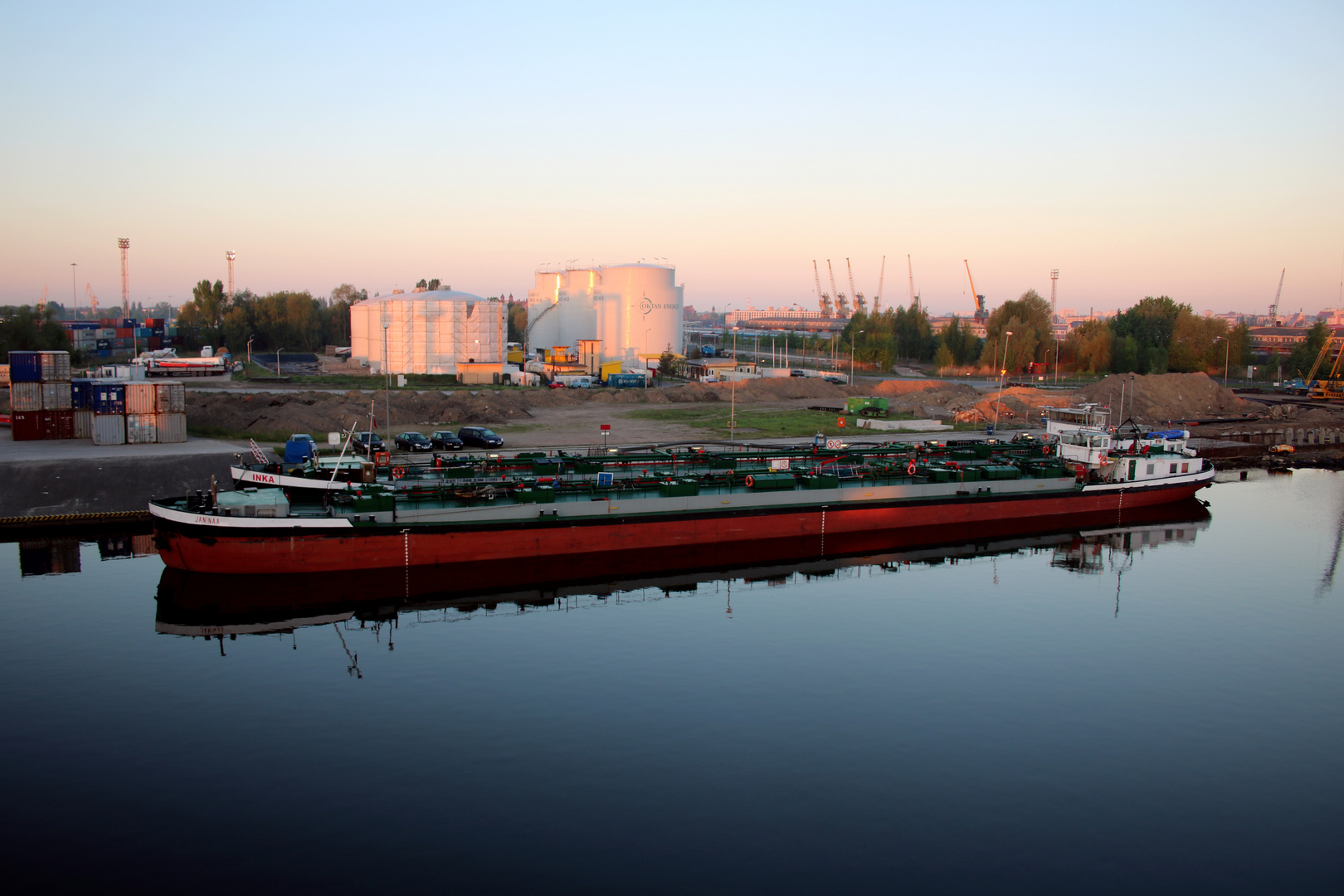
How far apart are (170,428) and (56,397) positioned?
18.9 ft

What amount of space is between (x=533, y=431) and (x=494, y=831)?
43684mm

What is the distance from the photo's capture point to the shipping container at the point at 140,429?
43.9 m

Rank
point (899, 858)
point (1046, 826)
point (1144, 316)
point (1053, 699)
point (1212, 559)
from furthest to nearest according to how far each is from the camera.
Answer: point (1144, 316)
point (1212, 559)
point (1053, 699)
point (1046, 826)
point (899, 858)

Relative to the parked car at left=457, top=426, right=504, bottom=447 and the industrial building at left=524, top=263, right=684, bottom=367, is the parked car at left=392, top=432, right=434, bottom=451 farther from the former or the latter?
the industrial building at left=524, top=263, right=684, bottom=367

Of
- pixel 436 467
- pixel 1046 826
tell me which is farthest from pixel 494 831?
pixel 436 467

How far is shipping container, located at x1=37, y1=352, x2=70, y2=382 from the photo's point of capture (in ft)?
145

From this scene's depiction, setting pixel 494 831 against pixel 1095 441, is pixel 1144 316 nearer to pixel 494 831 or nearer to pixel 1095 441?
pixel 1095 441

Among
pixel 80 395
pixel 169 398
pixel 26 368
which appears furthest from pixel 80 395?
pixel 169 398

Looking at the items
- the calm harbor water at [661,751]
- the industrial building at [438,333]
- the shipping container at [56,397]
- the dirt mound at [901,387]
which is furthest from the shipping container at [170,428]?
the dirt mound at [901,387]

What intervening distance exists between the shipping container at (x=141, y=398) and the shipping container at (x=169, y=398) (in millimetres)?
89

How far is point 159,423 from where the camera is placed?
4462 cm

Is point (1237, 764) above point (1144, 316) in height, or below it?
below

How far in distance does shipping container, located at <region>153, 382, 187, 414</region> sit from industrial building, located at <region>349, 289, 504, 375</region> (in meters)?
48.9

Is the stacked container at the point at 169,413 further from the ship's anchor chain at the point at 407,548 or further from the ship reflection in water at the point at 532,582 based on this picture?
the ship's anchor chain at the point at 407,548
